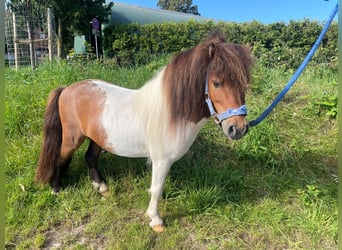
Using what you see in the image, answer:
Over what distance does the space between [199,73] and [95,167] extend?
142cm

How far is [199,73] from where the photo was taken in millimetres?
1639

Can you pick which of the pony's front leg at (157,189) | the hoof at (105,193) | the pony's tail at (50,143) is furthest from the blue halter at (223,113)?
the pony's tail at (50,143)

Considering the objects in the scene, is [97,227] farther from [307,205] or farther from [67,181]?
[307,205]

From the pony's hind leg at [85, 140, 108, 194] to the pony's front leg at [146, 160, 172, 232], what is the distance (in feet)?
1.80

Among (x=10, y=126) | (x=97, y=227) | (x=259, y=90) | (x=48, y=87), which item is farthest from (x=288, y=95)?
(x=10, y=126)

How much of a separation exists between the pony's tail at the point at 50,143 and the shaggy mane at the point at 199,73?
1138 mm

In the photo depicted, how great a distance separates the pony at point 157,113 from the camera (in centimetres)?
157

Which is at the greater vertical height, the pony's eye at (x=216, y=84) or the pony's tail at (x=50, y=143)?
the pony's eye at (x=216, y=84)

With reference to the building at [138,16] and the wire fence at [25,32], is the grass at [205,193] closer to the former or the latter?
the wire fence at [25,32]

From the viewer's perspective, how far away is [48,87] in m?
3.51

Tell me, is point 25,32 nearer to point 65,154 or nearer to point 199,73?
point 65,154

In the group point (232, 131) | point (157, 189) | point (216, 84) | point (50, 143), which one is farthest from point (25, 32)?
point (232, 131)

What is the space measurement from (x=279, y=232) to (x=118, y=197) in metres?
1.36

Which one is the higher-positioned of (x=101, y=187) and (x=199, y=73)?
(x=199, y=73)
